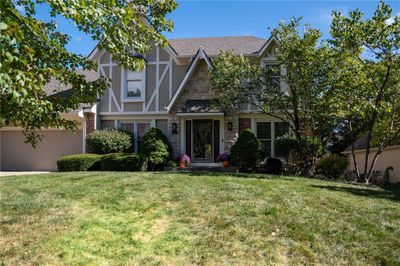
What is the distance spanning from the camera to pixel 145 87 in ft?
67.1

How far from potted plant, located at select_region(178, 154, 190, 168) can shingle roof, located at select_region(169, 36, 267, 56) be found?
5.28 meters

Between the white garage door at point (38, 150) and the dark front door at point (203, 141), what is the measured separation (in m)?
5.78

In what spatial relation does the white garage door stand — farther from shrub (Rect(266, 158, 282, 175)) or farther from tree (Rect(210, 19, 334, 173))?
shrub (Rect(266, 158, 282, 175))

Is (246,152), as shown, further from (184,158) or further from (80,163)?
(80,163)

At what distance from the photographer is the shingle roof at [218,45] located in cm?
2082

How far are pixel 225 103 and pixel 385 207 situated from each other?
31.0 ft

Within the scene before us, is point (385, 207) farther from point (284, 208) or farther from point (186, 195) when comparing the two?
point (186, 195)

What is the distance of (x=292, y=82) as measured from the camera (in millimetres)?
14266

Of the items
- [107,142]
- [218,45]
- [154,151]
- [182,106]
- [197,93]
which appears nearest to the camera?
[154,151]

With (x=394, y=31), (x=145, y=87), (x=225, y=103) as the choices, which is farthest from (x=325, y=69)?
(x=145, y=87)

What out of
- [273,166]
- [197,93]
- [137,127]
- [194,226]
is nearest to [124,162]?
[137,127]

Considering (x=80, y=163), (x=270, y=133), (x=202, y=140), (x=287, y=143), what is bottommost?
(x=80, y=163)

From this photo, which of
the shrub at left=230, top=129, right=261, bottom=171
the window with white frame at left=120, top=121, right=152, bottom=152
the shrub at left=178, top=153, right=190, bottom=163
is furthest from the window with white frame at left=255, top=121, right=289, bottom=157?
the window with white frame at left=120, top=121, right=152, bottom=152

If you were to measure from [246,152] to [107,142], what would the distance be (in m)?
6.43
